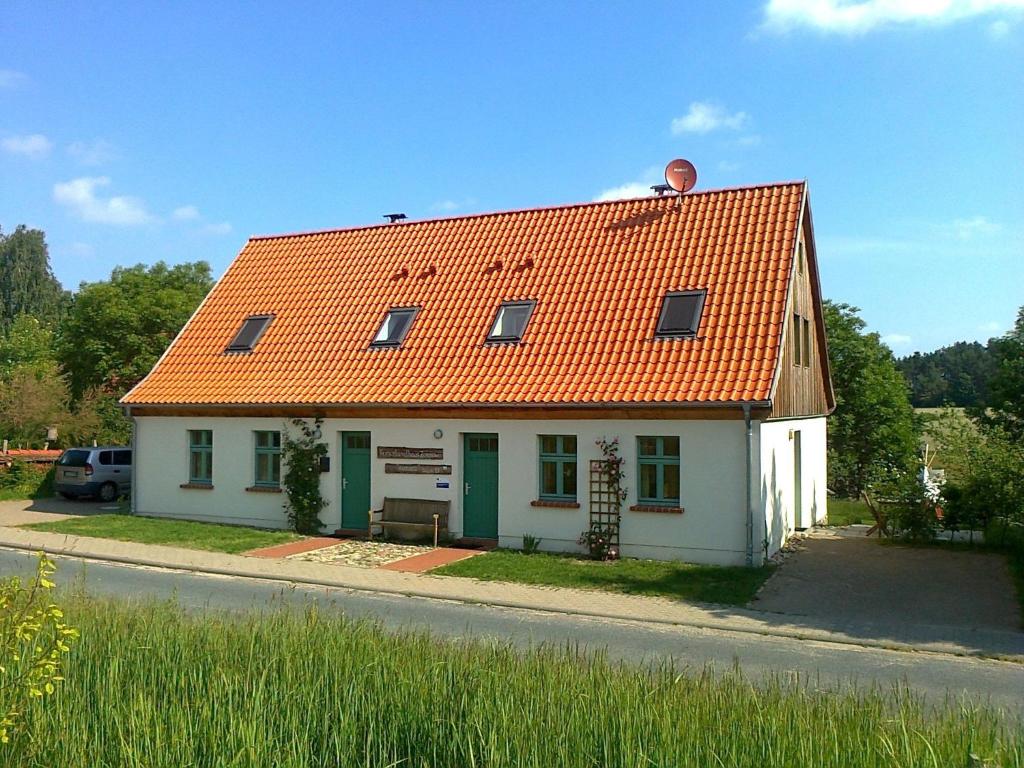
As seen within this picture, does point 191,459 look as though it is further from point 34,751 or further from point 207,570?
point 34,751

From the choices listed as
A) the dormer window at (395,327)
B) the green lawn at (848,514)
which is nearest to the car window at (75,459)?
the dormer window at (395,327)

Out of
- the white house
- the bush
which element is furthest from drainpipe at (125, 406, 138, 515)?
the bush

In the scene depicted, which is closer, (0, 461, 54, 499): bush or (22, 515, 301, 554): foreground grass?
(22, 515, 301, 554): foreground grass

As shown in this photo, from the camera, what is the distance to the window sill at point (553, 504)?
1719 centimetres

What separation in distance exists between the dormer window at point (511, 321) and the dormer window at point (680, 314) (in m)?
3.03

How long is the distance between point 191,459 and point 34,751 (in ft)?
57.0

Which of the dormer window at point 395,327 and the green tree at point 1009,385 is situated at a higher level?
the dormer window at point 395,327

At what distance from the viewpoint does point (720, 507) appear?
1599 centimetres

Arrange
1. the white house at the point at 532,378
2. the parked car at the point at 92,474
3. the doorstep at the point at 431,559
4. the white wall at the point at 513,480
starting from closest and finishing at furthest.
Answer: the white wall at the point at 513,480
the doorstep at the point at 431,559
the white house at the point at 532,378
the parked car at the point at 92,474

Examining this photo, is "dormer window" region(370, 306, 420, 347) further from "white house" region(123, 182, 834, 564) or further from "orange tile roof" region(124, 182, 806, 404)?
"orange tile roof" region(124, 182, 806, 404)

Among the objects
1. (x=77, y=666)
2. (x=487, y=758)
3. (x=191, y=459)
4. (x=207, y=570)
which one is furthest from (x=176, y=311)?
(x=487, y=758)

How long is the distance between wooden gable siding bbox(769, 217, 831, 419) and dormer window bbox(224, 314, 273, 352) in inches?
498

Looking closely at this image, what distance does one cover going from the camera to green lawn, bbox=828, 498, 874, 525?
24.0 meters

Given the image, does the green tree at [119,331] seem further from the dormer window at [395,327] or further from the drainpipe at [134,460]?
the dormer window at [395,327]
